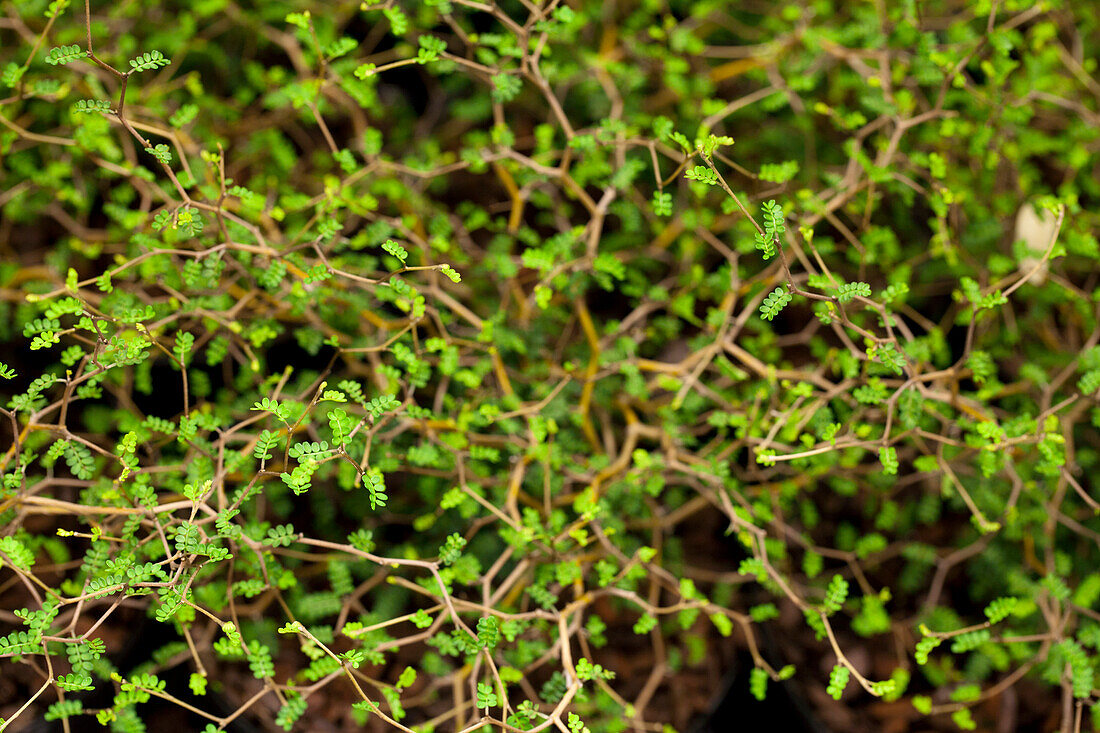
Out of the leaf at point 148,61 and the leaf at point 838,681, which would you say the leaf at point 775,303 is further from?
the leaf at point 148,61

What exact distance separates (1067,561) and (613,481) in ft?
2.51

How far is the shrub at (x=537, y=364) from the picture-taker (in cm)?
105

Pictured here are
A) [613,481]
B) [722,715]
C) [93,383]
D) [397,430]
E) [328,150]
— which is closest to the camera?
[93,383]

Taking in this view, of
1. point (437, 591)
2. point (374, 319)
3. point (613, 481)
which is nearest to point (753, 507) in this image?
point (613, 481)

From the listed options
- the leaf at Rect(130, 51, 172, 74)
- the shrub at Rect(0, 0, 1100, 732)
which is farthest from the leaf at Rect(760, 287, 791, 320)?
the leaf at Rect(130, 51, 172, 74)

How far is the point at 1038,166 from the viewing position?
1.75 meters

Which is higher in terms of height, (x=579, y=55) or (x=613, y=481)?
(x=579, y=55)

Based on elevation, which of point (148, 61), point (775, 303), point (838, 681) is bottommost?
point (838, 681)

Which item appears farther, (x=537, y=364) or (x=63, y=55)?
(x=537, y=364)

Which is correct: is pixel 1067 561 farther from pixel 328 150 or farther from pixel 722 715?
pixel 328 150

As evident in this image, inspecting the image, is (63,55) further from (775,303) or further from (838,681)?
(838,681)

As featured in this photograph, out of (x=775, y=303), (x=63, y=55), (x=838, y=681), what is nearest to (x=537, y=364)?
(x=775, y=303)

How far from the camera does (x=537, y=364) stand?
1.37 meters

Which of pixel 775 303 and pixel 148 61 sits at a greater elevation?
pixel 148 61
